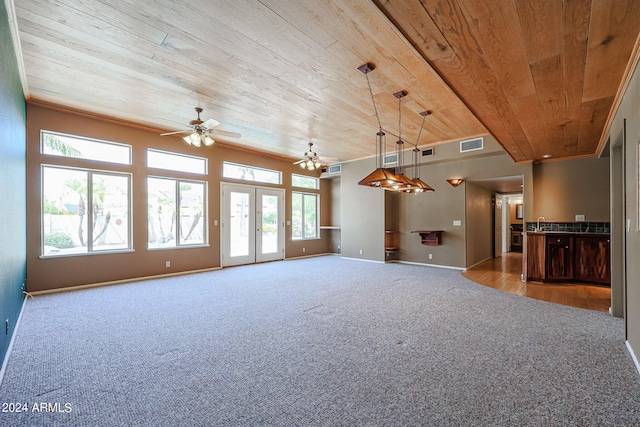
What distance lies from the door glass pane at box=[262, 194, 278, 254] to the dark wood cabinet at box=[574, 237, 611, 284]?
6785 millimetres

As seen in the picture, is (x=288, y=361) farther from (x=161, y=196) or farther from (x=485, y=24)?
(x=161, y=196)

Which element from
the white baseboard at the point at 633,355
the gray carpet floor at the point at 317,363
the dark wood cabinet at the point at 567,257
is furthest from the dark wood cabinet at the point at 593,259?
the white baseboard at the point at 633,355

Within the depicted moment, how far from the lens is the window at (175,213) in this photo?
5.96 m

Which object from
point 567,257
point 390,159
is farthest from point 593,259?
point 390,159

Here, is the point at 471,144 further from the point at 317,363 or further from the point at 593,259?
the point at 317,363

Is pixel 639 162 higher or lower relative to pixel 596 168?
lower

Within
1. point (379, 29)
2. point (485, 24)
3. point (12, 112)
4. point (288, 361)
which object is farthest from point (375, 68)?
point (12, 112)

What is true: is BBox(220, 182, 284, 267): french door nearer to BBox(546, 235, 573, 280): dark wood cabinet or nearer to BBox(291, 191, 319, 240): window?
BBox(291, 191, 319, 240): window

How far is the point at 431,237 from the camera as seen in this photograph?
23.9ft

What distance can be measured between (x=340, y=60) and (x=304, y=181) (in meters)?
6.16

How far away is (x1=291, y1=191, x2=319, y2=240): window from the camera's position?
8.95 m

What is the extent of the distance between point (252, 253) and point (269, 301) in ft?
11.8

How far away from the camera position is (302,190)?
9109 mm

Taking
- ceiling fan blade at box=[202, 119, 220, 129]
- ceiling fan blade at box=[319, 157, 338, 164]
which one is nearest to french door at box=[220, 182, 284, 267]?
ceiling fan blade at box=[319, 157, 338, 164]
